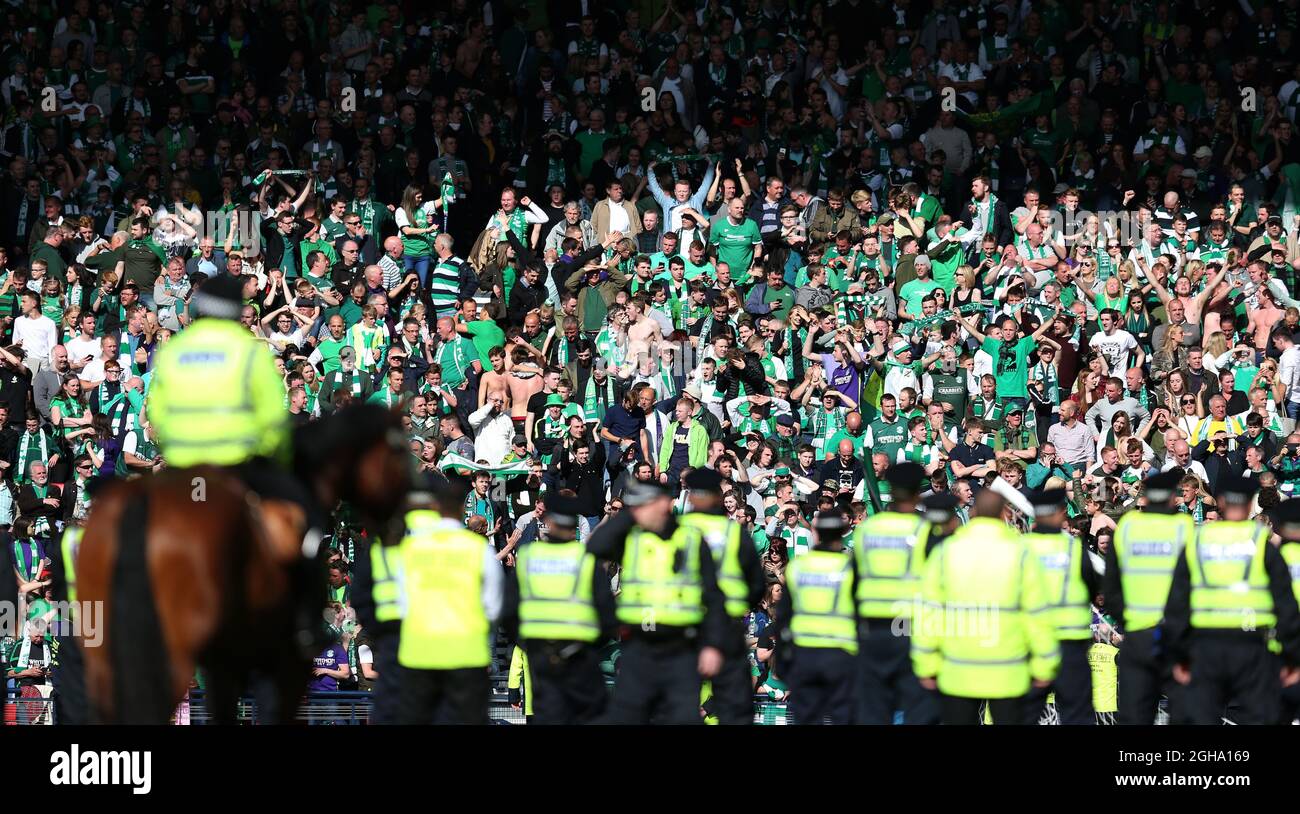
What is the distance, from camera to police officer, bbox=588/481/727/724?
505 inches

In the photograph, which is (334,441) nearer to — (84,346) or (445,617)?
(445,617)

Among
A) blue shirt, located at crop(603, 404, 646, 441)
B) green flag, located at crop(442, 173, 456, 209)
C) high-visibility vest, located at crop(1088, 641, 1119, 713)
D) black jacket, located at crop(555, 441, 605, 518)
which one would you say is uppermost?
green flag, located at crop(442, 173, 456, 209)

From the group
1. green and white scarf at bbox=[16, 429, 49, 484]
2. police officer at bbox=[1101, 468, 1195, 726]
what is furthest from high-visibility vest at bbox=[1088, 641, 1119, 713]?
green and white scarf at bbox=[16, 429, 49, 484]

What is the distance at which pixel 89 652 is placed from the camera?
1032 cm

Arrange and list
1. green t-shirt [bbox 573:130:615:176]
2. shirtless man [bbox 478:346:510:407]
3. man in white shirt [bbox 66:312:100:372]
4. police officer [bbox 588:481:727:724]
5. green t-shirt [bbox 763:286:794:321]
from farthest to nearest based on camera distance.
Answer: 1. green t-shirt [bbox 573:130:615:176]
2. green t-shirt [bbox 763:286:794:321]
3. man in white shirt [bbox 66:312:100:372]
4. shirtless man [bbox 478:346:510:407]
5. police officer [bbox 588:481:727:724]

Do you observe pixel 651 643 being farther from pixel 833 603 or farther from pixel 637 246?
pixel 637 246

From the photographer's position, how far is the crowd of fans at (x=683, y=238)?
20.0 m

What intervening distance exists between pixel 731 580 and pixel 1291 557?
129 inches

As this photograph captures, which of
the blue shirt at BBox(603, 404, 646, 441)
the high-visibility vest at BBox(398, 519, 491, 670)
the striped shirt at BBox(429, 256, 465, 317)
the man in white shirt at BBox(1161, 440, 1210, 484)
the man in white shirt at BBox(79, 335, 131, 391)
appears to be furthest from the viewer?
the striped shirt at BBox(429, 256, 465, 317)

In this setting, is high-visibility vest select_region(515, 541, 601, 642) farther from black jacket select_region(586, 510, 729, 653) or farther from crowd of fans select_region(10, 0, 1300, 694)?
crowd of fans select_region(10, 0, 1300, 694)

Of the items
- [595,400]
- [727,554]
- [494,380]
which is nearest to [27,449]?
[494,380]

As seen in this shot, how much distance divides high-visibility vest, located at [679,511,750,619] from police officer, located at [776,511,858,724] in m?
0.33

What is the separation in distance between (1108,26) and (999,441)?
24.6 ft
